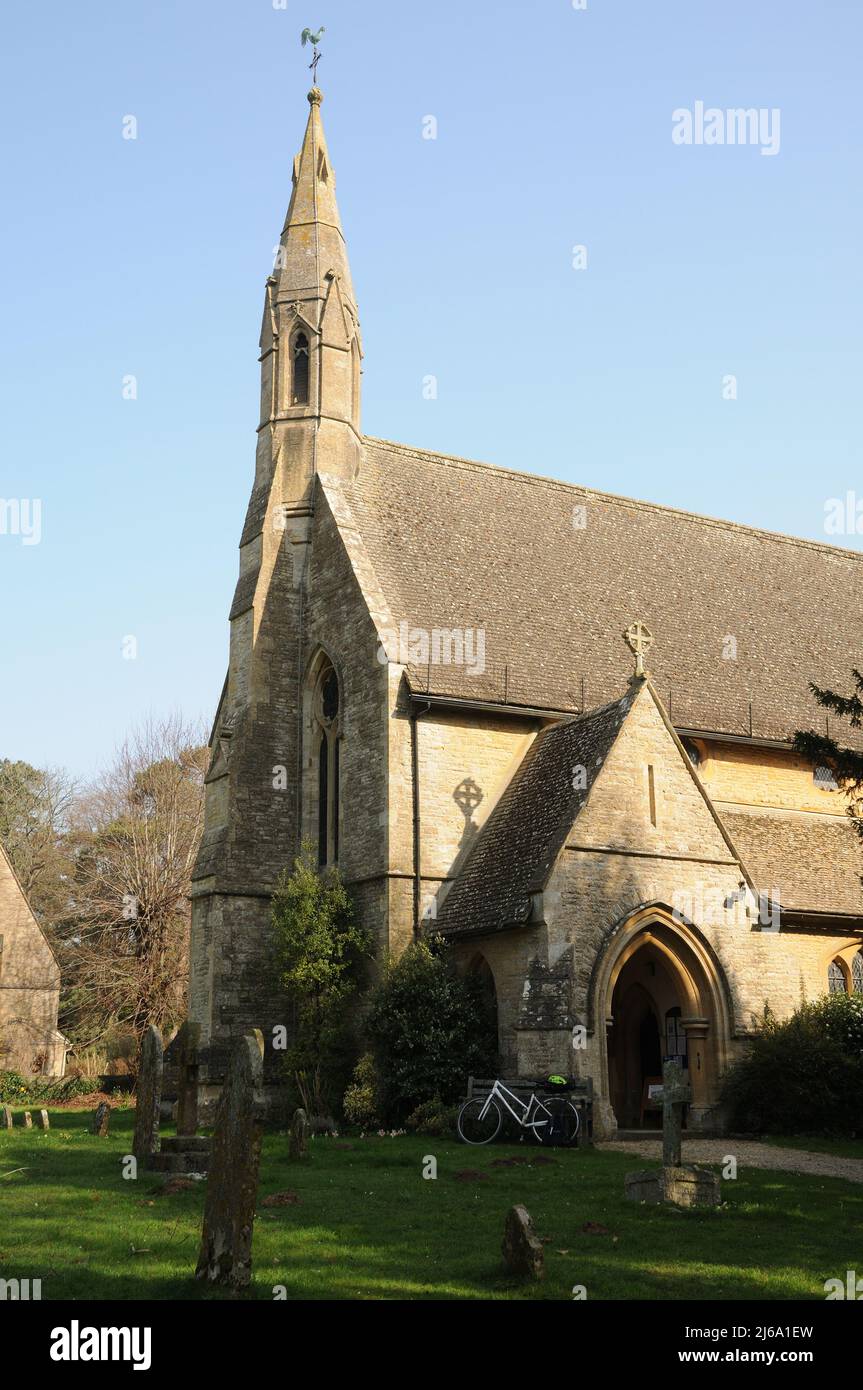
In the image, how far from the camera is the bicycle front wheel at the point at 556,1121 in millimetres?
20391

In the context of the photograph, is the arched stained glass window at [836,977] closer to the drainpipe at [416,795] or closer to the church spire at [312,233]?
the drainpipe at [416,795]

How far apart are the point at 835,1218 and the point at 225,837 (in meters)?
16.6

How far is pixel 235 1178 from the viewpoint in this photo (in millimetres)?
10375

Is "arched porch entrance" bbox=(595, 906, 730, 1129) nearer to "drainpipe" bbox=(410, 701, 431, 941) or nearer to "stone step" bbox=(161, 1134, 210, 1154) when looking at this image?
"drainpipe" bbox=(410, 701, 431, 941)

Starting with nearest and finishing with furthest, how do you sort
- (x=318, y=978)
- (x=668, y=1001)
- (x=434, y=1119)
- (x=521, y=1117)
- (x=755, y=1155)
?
(x=755, y=1155) < (x=521, y=1117) < (x=434, y=1119) < (x=668, y=1001) < (x=318, y=978)

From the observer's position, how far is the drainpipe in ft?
85.0

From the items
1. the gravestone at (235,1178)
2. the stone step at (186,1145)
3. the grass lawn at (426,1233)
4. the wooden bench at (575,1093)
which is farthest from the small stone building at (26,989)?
the gravestone at (235,1178)

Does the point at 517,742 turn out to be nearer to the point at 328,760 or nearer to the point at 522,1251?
the point at 328,760

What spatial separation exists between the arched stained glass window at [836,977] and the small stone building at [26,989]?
88.8 feet

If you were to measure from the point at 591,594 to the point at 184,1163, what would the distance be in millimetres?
18569

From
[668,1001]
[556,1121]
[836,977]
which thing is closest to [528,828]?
[668,1001]

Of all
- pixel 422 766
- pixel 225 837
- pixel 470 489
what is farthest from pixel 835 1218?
pixel 470 489

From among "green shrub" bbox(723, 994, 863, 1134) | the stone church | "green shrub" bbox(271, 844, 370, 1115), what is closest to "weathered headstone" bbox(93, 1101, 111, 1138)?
the stone church

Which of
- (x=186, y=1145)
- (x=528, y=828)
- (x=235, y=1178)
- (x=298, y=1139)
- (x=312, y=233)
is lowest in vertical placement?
(x=298, y=1139)
